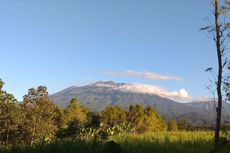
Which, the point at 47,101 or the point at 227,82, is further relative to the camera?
the point at 47,101

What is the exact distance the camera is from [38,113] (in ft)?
102

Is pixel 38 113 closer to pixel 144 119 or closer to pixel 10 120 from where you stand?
pixel 10 120

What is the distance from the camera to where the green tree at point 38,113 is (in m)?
29.0

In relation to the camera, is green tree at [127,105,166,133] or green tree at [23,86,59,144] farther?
green tree at [127,105,166,133]

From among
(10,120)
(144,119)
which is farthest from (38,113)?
(144,119)

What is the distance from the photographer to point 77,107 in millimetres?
50312

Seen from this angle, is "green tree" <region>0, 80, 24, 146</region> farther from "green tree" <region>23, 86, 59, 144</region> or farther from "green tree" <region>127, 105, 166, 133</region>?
"green tree" <region>127, 105, 166, 133</region>

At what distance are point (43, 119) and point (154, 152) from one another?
2160 cm

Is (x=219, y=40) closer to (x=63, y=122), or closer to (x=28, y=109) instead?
(x=28, y=109)

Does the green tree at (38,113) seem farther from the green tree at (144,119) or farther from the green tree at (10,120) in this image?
the green tree at (144,119)

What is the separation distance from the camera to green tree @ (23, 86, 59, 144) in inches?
1141

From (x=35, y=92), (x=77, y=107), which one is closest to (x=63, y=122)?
(x=77, y=107)

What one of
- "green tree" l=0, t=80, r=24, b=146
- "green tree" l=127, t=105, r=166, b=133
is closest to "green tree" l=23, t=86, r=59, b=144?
"green tree" l=0, t=80, r=24, b=146

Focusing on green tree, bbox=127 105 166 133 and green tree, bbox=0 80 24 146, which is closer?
green tree, bbox=0 80 24 146
